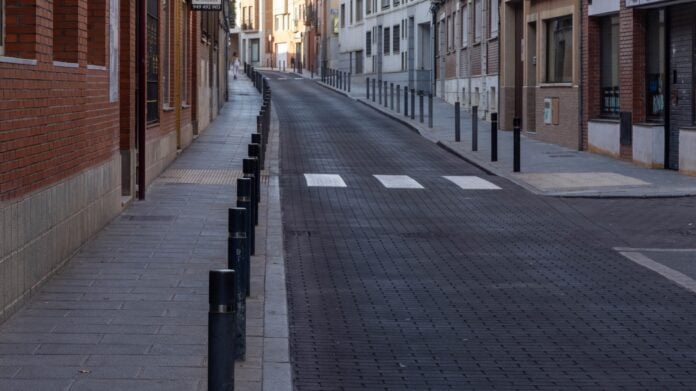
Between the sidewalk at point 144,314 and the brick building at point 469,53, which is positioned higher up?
the brick building at point 469,53

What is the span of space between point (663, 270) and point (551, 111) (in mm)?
18275

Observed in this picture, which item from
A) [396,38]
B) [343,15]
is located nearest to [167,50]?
[396,38]

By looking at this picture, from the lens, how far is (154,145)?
63.7 ft

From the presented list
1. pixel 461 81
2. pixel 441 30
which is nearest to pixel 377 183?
pixel 461 81

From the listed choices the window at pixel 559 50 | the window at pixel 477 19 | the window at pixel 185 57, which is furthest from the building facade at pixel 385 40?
the window at pixel 185 57

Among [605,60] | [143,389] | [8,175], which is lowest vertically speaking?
[143,389]

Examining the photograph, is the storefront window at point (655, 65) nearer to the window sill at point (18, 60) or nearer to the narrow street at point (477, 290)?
the narrow street at point (477, 290)

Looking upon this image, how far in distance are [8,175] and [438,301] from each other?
3297 millimetres

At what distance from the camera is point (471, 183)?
20.1 metres

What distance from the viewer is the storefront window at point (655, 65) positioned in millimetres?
22625

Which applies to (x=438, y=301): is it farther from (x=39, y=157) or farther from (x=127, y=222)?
(x=127, y=222)

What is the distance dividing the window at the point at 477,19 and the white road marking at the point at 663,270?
2741 cm

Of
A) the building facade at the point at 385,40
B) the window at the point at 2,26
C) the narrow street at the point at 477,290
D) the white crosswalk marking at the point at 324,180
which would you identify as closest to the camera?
the narrow street at the point at 477,290

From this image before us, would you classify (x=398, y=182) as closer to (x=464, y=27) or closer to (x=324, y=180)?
(x=324, y=180)
